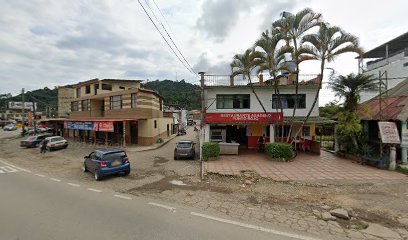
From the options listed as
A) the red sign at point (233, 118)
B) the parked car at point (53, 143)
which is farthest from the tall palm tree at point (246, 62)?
the parked car at point (53, 143)

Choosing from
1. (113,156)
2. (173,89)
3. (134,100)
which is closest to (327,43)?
(113,156)

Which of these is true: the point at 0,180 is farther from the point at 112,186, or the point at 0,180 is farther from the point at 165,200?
the point at 165,200

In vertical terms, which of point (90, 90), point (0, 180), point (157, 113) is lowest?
point (0, 180)

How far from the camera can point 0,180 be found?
1105cm

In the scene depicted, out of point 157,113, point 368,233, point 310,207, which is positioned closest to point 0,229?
point 310,207

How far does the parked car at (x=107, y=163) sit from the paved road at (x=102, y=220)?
2053mm

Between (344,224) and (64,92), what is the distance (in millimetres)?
54304

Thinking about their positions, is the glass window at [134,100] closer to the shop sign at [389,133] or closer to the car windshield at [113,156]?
the car windshield at [113,156]

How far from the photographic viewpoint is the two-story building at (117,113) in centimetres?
2441

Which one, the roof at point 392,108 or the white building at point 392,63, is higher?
the white building at point 392,63

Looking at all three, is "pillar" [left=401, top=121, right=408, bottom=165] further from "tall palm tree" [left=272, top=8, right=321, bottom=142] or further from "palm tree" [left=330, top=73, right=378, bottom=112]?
"tall palm tree" [left=272, top=8, right=321, bottom=142]

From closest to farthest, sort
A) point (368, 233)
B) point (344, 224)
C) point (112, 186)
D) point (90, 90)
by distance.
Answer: point (368, 233)
point (344, 224)
point (112, 186)
point (90, 90)

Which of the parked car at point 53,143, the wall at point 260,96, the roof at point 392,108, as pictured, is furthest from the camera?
the parked car at point 53,143

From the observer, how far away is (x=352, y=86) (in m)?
14.4
